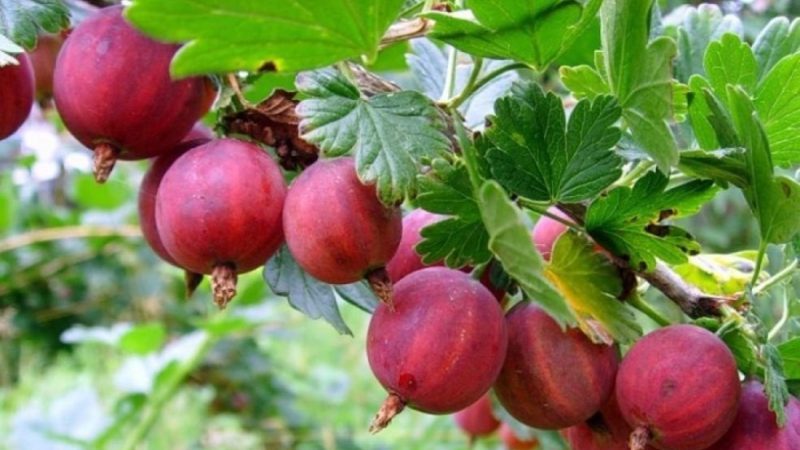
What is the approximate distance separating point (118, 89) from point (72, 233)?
1.47 meters

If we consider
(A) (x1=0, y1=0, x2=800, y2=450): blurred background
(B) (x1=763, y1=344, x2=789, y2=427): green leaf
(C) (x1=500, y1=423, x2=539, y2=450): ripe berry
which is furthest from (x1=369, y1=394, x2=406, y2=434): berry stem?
(A) (x1=0, y1=0, x2=800, y2=450): blurred background

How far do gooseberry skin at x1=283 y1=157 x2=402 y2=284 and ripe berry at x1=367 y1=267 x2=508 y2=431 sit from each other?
4 centimetres

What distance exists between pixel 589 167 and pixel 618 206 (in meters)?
0.03

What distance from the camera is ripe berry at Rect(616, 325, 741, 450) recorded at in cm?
57

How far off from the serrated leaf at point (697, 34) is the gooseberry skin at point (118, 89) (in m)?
0.41

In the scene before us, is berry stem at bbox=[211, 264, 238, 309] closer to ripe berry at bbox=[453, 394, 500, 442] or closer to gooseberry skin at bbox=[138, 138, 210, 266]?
gooseberry skin at bbox=[138, 138, 210, 266]

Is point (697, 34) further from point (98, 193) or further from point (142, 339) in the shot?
point (98, 193)

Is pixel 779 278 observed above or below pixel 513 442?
above

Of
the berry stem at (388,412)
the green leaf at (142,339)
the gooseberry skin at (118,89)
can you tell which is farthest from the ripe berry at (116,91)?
the green leaf at (142,339)

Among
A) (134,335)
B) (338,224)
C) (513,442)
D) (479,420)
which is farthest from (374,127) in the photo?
(134,335)

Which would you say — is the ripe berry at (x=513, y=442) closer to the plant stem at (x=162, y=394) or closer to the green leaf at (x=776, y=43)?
the plant stem at (x=162, y=394)

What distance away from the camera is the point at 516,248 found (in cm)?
49

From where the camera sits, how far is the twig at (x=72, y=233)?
77.3 inches

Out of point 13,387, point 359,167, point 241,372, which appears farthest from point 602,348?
point 13,387
